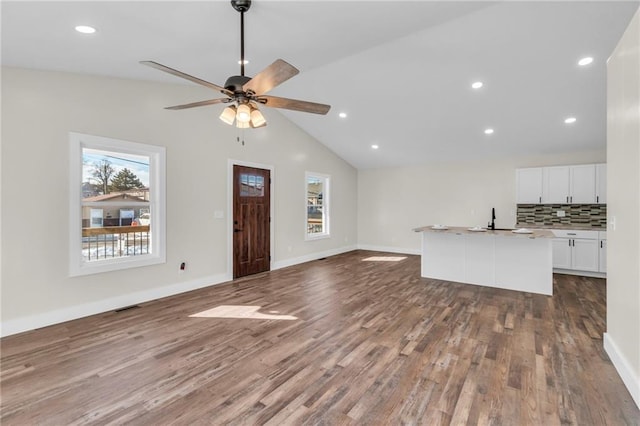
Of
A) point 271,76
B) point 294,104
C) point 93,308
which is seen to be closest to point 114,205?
point 93,308

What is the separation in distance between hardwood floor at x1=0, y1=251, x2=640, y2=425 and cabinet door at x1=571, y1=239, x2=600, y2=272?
1.82 metres

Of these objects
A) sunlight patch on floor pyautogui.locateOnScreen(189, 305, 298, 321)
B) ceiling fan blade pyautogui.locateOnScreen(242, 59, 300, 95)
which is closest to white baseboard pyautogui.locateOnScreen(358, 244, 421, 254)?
sunlight patch on floor pyautogui.locateOnScreen(189, 305, 298, 321)

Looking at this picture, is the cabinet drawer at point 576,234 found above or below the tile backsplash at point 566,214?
below

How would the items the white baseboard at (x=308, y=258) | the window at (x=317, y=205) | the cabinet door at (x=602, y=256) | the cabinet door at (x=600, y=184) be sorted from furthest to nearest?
the window at (x=317, y=205) → the white baseboard at (x=308, y=258) → the cabinet door at (x=600, y=184) → the cabinet door at (x=602, y=256)

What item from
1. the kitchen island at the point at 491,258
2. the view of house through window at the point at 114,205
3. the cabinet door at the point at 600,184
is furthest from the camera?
the cabinet door at the point at 600,184

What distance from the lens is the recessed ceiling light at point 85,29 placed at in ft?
8.11

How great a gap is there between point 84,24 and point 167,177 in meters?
2.24

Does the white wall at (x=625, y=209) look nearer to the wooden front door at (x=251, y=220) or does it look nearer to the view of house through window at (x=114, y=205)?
the wooden front door at (x=251, y=220)

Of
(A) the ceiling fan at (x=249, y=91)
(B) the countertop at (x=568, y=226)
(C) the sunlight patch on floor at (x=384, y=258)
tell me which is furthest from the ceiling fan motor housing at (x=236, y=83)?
(B) the countertop at (x=568, y=226)

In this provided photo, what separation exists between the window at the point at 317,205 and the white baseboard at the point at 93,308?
3027mm

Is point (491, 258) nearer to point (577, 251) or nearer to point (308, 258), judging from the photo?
point (577, 251)

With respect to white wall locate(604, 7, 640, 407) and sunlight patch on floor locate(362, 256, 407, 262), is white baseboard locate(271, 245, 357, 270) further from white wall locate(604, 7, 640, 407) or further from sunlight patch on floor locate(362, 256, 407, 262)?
white wall locate(604, 7, 640, 407)

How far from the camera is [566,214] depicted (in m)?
6.29

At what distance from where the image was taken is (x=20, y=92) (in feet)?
10.3
